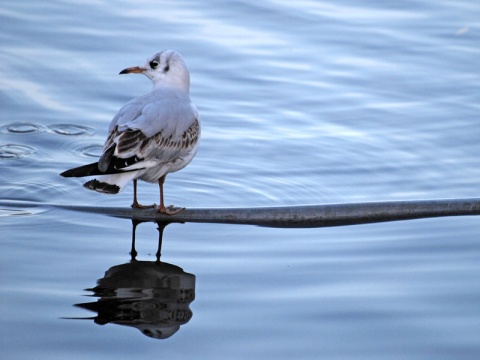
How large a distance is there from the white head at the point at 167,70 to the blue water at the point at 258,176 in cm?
67

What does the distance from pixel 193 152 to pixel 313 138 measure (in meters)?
1.44

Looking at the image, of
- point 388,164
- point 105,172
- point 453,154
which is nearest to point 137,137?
point 105,172

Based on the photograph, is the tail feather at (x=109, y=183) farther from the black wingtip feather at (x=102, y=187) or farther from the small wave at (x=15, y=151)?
the small wave at (x=15, y=151)

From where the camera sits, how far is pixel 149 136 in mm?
6004

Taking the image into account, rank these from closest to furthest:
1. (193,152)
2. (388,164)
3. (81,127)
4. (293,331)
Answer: (293,331) < (193,152) < (388,164) < (81,127)

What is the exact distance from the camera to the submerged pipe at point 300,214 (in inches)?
233

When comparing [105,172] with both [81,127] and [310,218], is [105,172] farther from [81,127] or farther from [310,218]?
[81,127]

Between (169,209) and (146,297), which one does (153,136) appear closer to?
(169,209)

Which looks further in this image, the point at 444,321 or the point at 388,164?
the point at 388,164

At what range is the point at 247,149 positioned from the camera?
24.0ft

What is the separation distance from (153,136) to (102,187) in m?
0.44

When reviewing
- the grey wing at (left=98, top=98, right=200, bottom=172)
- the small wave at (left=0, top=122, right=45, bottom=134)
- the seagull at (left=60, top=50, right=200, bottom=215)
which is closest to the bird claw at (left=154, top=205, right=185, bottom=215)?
the seagull at (left=60, top=50, right=200, bottom=215)

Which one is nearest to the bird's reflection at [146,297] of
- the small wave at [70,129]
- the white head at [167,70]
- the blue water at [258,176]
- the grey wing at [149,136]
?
the blue water at [258,176]

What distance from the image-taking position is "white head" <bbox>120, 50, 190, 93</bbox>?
6547 mm
